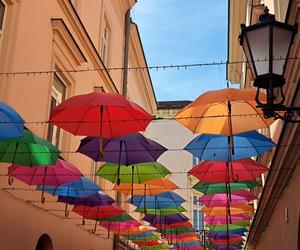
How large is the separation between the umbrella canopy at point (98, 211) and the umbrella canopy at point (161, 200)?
30.1 inches

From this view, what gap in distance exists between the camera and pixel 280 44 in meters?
4.73

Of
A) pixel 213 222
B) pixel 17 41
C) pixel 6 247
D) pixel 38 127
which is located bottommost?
pixel 6 247

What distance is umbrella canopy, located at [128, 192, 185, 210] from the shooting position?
13188 mm

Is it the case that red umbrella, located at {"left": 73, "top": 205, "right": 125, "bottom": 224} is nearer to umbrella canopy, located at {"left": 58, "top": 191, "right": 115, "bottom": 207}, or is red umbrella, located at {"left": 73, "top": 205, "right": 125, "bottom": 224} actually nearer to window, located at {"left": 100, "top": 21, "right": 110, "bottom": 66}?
umbrella canopy, located at {"left": 58, "top": 191, "right": 115, "bottom": 207}

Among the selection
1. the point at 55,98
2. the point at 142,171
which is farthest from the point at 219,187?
the point at 55,98

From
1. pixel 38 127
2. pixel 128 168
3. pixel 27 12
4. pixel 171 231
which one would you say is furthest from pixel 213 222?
pixel 27 12

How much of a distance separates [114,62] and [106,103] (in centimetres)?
1239

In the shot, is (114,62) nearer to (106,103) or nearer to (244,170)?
(244,170)

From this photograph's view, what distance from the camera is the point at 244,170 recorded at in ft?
34.2

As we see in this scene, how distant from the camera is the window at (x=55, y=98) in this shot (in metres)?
12.3

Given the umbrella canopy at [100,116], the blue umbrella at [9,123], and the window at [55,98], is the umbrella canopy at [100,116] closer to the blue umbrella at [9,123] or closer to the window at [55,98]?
the blue umbrella at [9,123]

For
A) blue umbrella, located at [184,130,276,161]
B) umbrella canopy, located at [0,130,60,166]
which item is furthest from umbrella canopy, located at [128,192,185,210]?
umbrella canopy, located at [0,130,60,166]

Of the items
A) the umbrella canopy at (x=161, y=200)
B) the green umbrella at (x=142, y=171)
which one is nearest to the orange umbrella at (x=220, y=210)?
the umbrella canopy at (x=161, y=200)

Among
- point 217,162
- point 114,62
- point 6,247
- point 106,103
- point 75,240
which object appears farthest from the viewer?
point 114,62
